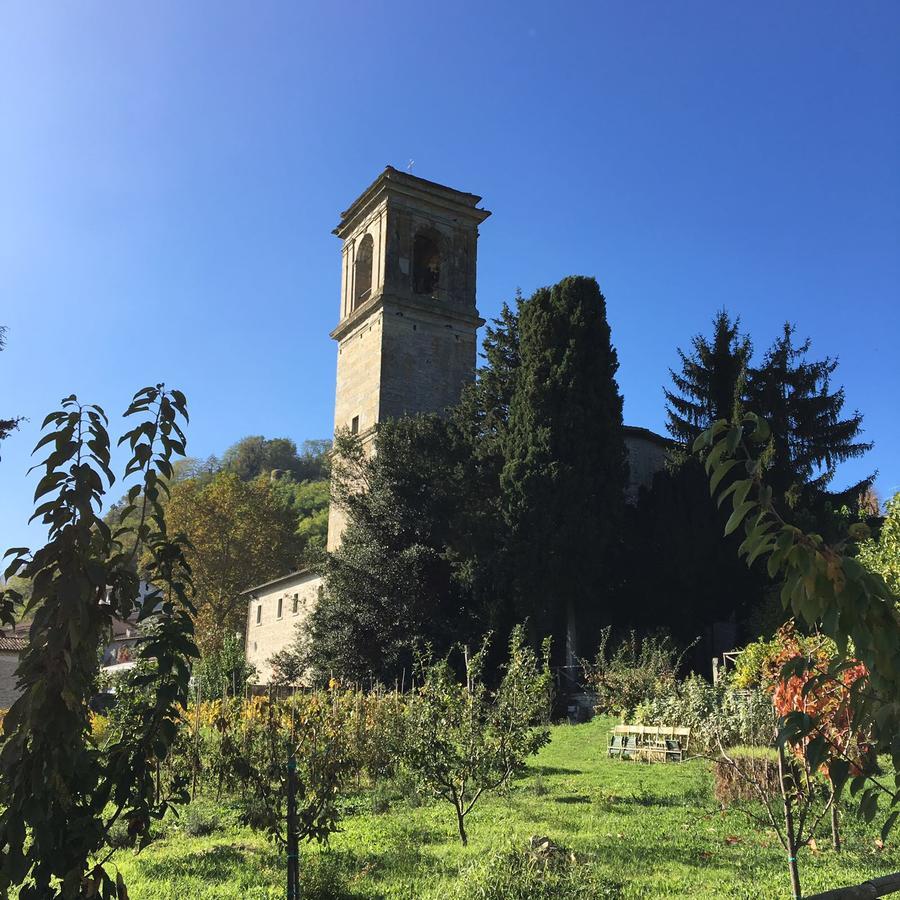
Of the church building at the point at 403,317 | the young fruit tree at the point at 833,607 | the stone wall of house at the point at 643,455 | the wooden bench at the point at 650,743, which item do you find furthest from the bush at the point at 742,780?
the stone wall of house at the point at 643,455

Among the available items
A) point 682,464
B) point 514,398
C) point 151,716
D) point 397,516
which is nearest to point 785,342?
point 682,464

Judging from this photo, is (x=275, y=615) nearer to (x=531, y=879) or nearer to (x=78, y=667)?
(x=531, y=879)

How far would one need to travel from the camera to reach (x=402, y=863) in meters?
6.90

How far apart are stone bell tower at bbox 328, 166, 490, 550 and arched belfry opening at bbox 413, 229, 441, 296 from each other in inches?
1.5

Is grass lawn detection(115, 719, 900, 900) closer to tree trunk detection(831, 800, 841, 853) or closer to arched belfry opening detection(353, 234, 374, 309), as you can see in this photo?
tree trunk detection(831, 800, 841, 853)

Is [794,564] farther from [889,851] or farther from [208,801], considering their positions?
[208,801]

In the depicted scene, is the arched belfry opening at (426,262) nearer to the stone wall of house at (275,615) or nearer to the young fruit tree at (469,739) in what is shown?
the stone wall of house at (275,615)

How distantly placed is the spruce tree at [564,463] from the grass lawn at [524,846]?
12.1 metres

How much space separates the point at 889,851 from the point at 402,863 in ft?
13.6

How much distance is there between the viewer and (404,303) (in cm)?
3011

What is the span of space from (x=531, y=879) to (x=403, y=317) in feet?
85.5

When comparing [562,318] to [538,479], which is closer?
[538,479]

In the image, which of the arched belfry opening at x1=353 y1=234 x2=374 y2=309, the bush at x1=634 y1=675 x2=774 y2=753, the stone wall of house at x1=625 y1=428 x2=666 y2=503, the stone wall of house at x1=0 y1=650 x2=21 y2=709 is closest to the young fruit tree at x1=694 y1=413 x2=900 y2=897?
the bush at x1=634 y1=675 x2=774 y2=753

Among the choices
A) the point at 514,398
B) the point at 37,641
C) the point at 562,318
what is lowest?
the point at 37,641
